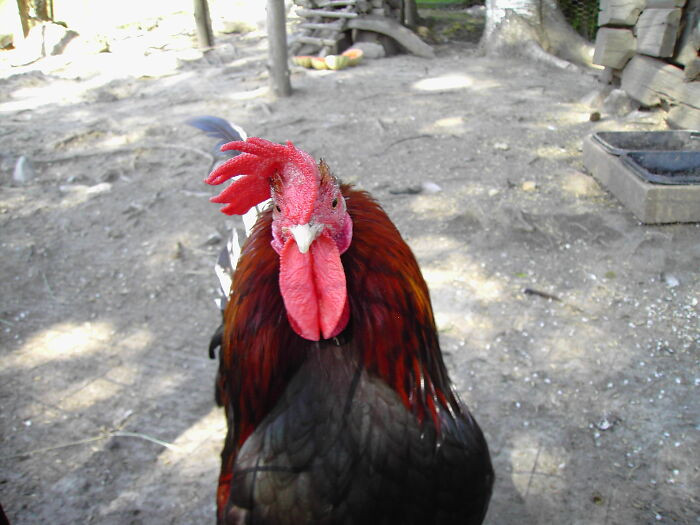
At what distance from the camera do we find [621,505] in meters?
2.25

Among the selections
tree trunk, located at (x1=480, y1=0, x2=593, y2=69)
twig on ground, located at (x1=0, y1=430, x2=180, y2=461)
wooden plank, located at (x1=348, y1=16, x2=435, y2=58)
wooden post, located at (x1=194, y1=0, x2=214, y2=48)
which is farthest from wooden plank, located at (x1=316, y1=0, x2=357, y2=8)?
twig on ground, located at (x1=0, y1=430, x2=180, y2=461)

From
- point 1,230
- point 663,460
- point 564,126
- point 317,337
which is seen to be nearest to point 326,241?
point 317,337

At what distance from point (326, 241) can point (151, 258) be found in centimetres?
306

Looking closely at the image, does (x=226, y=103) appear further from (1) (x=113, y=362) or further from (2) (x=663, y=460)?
(2) (x=663, y=460)

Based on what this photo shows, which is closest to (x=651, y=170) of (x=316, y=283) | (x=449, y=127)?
(x=449, y=127)

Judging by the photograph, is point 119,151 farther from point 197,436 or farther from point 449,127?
point 197,436

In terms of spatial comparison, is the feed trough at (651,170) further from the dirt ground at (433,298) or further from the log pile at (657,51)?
the log pile at (657,51)

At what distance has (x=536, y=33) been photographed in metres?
8.76

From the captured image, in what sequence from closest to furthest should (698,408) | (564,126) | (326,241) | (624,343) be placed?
(326,241)
(698,408)
(624,343)
(564,126)

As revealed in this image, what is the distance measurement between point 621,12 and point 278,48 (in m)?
3.99

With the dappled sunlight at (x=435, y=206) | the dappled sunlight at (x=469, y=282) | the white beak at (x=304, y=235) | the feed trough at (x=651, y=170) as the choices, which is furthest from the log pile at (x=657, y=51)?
the white beak at (x=304, y=235)

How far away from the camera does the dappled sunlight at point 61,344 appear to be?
3176mm

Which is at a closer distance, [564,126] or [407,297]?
[407,297]

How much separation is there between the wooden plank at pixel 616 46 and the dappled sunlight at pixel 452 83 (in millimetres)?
1740
